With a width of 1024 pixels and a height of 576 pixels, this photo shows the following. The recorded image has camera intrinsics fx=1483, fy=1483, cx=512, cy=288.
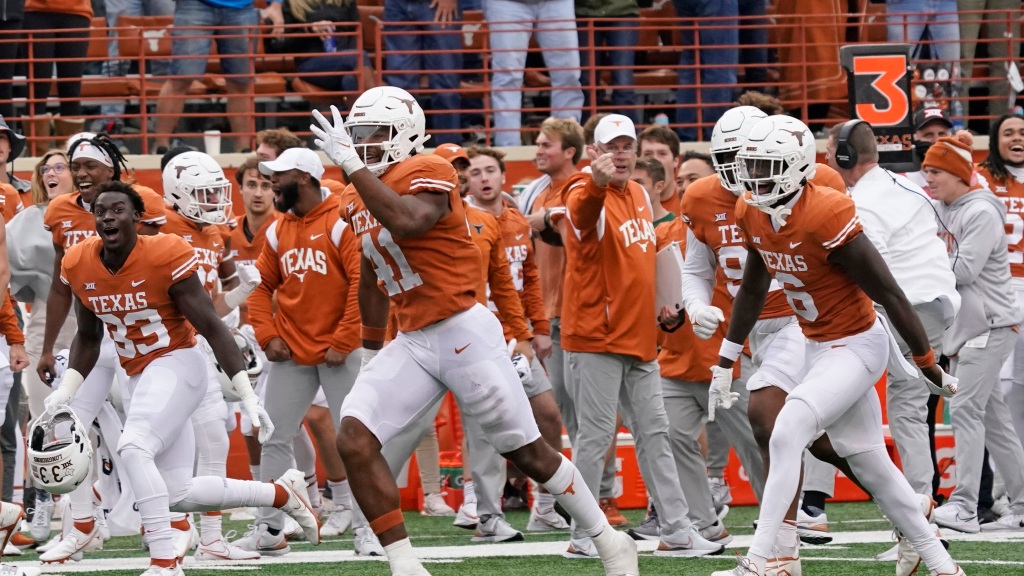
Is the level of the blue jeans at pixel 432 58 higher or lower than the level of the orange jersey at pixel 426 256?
higher

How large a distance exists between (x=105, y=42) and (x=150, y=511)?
27.4 feet

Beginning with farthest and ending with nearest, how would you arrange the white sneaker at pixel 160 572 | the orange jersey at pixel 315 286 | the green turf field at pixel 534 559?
the orange jersey at pixel 315 286 → the green turf field at pixel 534 559 → the white sneaker at pixel 160 572

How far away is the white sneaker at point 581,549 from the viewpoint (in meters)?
7.50

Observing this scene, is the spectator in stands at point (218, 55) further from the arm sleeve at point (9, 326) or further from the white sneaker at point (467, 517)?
the white sneaker at point (467, 517)

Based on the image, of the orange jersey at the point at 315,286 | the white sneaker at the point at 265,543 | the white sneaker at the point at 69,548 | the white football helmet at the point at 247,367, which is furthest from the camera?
the white football helmet at the point at 247,367

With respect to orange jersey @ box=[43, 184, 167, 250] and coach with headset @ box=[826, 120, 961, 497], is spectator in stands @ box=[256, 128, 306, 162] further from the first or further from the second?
coach with headset @ box=[826, 120, 961, 497]

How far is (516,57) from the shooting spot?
13.3 meters

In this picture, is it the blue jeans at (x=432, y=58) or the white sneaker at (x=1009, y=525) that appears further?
the blue jeans at (x=432, y=58)

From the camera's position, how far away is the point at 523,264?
891cm

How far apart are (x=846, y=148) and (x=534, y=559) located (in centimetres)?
266

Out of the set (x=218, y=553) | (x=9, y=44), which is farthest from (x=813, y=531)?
(x=9, y=44)

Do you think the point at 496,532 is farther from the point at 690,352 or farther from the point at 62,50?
the point at 62,50

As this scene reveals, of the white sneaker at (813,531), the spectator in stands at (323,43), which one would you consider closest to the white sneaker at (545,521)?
the white sneaker at (813,531)

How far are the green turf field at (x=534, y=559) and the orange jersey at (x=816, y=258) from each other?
128 centimetres
